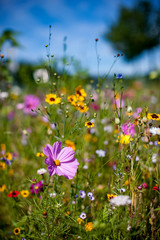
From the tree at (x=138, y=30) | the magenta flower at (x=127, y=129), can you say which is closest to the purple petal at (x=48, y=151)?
the magenta flower at (x=127, y=129)

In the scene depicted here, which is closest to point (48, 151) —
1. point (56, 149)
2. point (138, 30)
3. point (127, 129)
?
point (56, 149)

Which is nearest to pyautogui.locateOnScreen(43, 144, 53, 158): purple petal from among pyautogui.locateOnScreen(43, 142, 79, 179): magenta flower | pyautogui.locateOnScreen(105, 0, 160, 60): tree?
pyautogui.locateOnScreen(43, 142, 79, 179): magenta flower

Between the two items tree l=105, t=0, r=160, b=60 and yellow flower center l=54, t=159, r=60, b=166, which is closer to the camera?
yellow flower center l=54, t=159, r=60, b=166

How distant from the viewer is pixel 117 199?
2.33 ft

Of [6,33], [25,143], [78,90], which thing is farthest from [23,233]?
[6,33]

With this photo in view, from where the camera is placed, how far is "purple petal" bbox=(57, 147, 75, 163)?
0.89m

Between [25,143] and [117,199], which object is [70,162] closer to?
[117,199]

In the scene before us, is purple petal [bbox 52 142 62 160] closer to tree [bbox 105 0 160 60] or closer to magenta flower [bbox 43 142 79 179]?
magenta flower [bbox 43 142 79 179]

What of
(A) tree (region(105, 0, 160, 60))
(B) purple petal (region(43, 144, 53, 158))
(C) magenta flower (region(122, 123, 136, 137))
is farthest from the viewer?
(A) tree (region(105, 0, 160, 60))

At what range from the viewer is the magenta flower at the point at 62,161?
2.83 ft

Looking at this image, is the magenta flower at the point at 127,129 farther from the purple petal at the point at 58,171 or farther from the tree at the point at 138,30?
the tree at the point at 138,30

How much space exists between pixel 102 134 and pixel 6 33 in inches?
44.8

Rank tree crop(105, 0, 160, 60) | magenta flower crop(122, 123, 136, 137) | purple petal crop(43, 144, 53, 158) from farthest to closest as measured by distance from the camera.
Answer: tree crop(105, 0, 160, 60), magenta flower crop(122, 123, 136, 137), purple petal crop(43, 144, 53, 158)

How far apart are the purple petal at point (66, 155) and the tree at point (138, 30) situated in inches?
855
